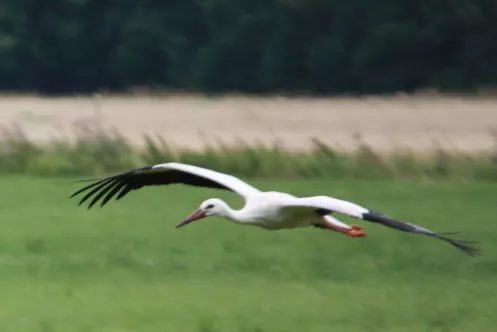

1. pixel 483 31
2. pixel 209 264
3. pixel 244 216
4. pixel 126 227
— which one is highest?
pixel 244 216

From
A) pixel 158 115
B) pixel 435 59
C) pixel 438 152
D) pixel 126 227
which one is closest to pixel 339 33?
pixel 435 59

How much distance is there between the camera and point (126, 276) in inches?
374

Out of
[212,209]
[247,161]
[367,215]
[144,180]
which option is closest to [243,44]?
[247,161]

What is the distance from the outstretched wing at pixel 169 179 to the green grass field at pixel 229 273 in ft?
2.34

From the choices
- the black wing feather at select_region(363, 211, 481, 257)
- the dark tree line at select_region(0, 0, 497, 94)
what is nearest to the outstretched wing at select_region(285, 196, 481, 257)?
the black wing feather at select_region(363, 211, 481, 257)

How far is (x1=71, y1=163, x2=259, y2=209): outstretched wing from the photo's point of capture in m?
7.54

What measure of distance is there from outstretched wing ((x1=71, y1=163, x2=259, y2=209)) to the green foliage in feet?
27.3

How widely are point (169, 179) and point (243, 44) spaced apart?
28.7 metres

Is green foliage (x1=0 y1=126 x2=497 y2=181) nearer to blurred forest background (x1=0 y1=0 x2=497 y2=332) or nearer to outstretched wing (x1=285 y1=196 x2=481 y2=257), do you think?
blurred forest background (x1=0 y1=0 x2=497 y2=332)

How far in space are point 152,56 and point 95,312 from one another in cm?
2905

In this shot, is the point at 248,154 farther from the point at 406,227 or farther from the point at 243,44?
the point at 243,44

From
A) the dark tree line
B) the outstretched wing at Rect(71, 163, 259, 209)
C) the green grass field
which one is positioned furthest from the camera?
the dark tree line

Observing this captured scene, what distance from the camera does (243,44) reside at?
36594 mm

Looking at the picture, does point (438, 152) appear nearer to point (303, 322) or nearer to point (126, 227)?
point (126, 227)
